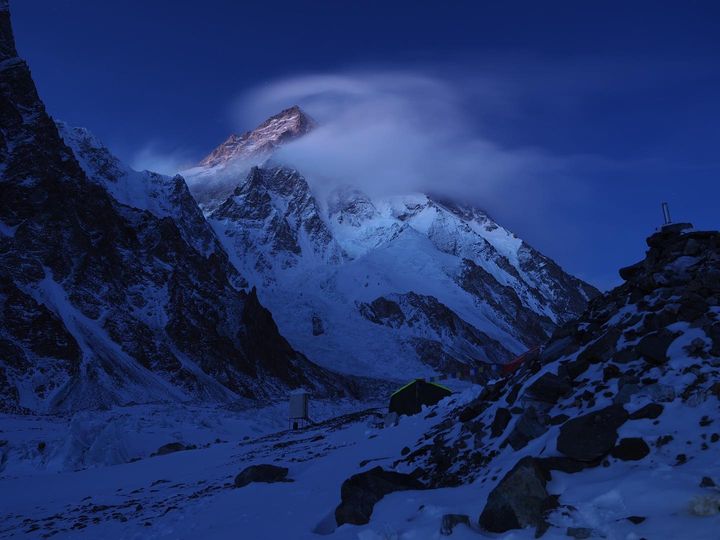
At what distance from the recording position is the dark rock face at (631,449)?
329 inches

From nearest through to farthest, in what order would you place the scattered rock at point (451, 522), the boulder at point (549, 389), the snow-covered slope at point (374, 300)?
the scattered rock at point (451, 522) → the boulder at point (549, 389) → the snow-covered slope at point (374, 300)

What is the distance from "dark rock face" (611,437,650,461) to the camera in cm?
836

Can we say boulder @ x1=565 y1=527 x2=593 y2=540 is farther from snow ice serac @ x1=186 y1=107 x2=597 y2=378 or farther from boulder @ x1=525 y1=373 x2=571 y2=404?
snow ice serac @ x1=186 y1=107 x2=597 y2=378

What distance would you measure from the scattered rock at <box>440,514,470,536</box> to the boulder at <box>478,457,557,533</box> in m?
0.19

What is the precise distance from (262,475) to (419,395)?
13.2 m

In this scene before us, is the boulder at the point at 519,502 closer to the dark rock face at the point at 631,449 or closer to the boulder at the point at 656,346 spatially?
the dark rock face at the point at 631,449

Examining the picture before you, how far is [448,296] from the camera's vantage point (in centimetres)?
17762

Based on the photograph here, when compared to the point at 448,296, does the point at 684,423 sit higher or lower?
lower

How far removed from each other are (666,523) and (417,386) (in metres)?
22.1

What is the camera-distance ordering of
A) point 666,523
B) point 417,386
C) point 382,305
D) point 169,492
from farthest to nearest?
point 382,305 < point 417,386 < point 169,492 < point 666,523

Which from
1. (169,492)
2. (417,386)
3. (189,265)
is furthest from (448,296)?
(169,492)

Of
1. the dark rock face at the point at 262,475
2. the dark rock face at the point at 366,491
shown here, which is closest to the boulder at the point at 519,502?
the dark rock face at the point at 366,491

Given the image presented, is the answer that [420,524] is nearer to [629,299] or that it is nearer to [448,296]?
[629,299]

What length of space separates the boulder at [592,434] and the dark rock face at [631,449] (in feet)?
0.37
